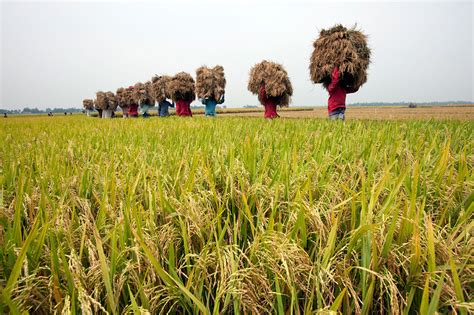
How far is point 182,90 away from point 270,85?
661cm

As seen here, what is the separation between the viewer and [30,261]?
2.57 ft

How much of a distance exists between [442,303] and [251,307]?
510 mm

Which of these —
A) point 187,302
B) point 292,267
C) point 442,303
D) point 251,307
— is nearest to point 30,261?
point 187,302

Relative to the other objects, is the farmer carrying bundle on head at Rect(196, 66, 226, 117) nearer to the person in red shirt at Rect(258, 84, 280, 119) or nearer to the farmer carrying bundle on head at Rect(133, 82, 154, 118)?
the person in red shirt at Rect(258, 84, 280, 119)

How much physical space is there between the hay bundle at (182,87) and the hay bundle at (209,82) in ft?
3.36

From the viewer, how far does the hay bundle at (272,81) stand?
1083 cm

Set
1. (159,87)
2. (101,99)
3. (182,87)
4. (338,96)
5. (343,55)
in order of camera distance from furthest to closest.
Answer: (101,99) < (159,87) < (182,87) < (338,96) < (343,55)

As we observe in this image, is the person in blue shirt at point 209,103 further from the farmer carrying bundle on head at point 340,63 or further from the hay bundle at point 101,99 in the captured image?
the hay bundle at point 101,99

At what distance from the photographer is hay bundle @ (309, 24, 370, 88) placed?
7117 millimetres

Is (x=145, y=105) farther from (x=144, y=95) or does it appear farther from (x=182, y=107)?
(x=182, y=107)

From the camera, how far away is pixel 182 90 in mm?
15562

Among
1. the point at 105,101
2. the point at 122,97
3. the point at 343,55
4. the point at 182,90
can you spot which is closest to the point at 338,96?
the point at 343,55

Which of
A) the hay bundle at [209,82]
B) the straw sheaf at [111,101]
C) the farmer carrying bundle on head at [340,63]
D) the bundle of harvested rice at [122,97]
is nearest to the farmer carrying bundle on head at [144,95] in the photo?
the bundle of harvested rice at [122,97]

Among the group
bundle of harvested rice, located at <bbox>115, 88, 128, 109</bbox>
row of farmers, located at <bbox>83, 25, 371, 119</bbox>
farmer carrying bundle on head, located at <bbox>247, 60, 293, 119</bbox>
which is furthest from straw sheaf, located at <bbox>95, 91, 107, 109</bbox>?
farmer carrying bundle on head, located at <bbox>247, 60, 293, 119</bbox>
